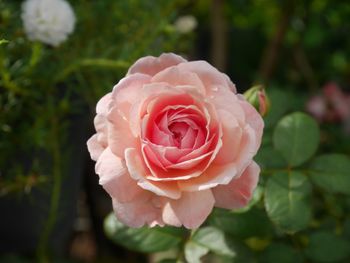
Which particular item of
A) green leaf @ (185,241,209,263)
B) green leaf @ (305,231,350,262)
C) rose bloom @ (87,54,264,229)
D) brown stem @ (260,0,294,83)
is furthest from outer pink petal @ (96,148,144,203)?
brown stem @ (260,0,294,83)

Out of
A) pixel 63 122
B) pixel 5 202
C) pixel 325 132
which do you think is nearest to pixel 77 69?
pixel 63 122

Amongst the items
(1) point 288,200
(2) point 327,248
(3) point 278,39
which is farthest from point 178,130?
(3) point 278,39

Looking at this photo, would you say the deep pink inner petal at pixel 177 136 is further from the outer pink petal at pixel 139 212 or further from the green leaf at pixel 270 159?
the green leaf at pixel 270 159

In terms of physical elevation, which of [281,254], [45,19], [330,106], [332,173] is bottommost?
[330,106]

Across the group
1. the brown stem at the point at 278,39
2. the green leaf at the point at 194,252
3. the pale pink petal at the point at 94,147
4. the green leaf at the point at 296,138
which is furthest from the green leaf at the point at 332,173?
the brown stem at the point at 278,39

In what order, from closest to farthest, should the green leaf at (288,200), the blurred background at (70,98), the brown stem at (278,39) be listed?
the green leaf at (288,200), the blurred background at (70,98), the brown stem at (278,39)

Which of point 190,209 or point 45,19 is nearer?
point 190,209

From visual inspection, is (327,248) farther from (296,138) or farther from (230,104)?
(230,104)
